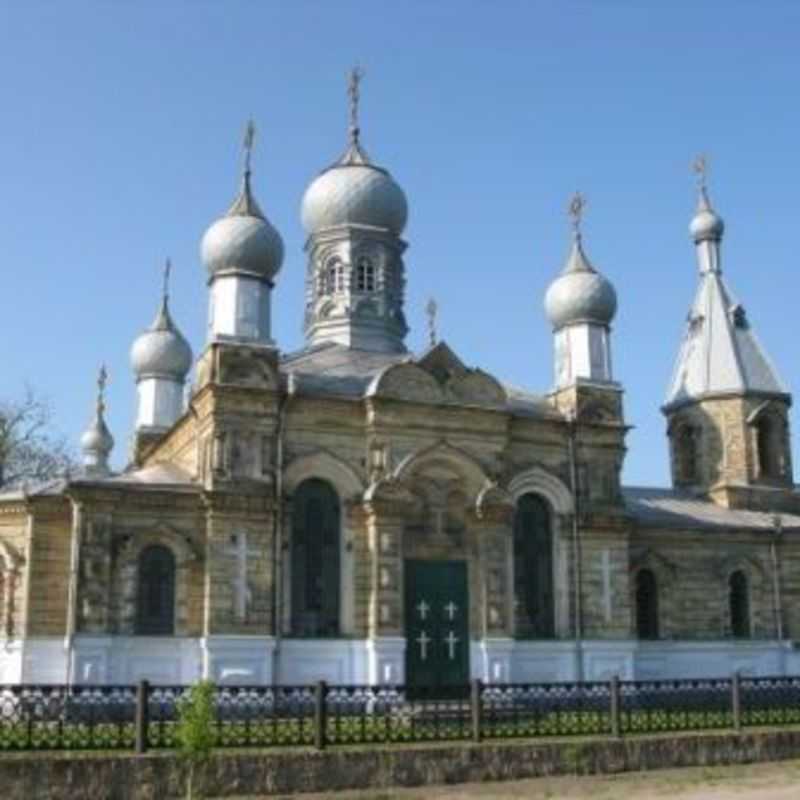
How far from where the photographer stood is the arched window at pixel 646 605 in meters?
23.6

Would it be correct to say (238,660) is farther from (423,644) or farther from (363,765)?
(363,765)

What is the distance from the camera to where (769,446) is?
1081 inches

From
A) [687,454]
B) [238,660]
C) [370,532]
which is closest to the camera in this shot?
[238,660]

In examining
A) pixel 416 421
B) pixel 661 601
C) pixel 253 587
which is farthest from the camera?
pixel 661 601

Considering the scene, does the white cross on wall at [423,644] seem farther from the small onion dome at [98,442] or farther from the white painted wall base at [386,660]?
the small onion dome at [98,442]

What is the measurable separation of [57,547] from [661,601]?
1239 centimetres

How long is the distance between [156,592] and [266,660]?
220cm

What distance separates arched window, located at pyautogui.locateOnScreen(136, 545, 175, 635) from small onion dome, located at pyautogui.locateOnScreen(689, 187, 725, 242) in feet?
58.8

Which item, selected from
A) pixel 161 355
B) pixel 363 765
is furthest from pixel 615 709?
pixel 161 355

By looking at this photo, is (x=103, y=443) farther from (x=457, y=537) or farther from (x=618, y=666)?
(x=618, y=666)

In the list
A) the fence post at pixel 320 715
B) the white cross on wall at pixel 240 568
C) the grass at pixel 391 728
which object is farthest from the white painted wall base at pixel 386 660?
the fence post at pixel 320 715

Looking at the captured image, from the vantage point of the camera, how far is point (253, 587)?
18.8m

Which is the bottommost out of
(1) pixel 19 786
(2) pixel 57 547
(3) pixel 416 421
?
(1) pixel 19 786

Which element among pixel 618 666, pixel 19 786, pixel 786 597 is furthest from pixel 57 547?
pixel 786 597
